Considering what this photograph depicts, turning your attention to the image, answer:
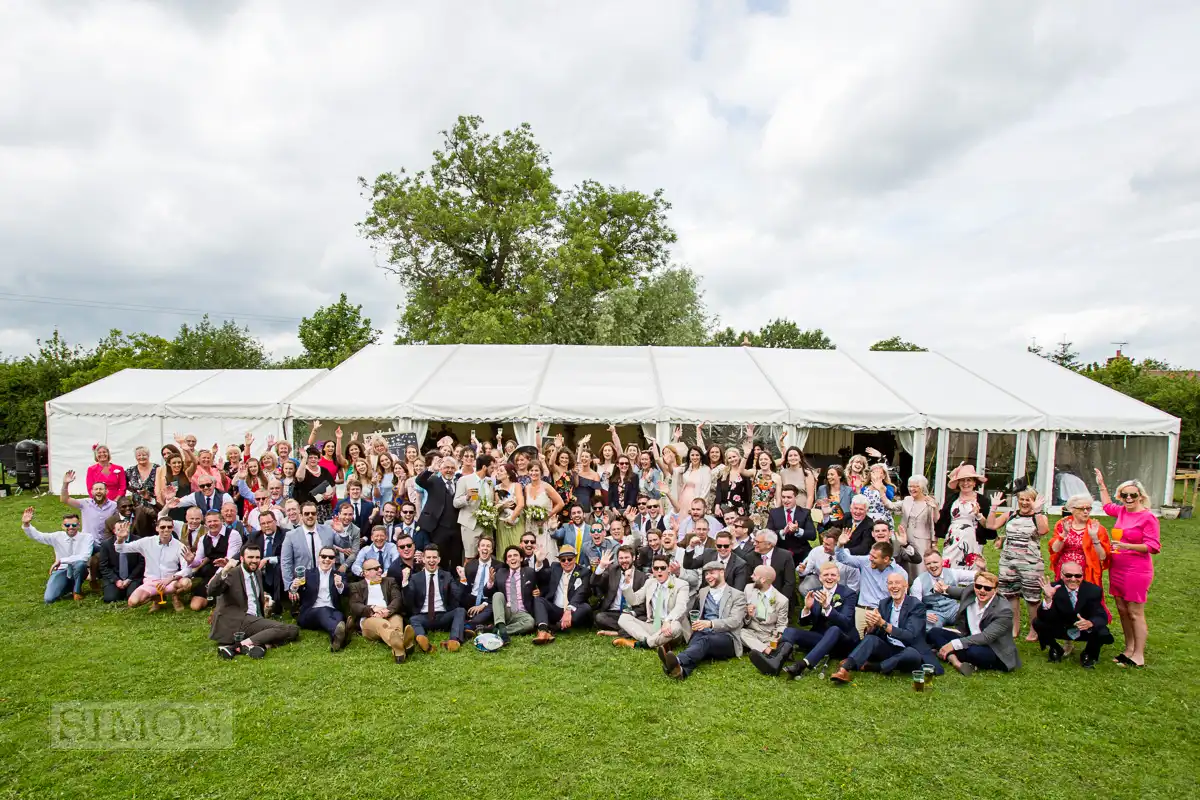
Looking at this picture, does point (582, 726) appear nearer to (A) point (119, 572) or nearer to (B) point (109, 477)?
(A) point (119, 572)

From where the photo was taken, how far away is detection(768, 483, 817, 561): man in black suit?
20.5ft

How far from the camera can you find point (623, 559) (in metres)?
5.79

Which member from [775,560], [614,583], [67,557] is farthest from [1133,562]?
[67,557]

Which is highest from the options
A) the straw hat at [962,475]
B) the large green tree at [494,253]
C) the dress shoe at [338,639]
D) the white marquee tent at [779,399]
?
the large green tree at [494,253]

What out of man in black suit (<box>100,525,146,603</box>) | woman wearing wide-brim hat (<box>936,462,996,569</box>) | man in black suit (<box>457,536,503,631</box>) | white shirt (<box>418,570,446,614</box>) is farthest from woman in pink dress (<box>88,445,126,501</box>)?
woman wearing wide-brim hat (<box>936,462,996,569</box>)

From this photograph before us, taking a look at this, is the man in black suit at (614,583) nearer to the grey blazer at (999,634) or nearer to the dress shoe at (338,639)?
the dress shoe at (338,639)

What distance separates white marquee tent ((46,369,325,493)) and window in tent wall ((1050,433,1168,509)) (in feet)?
48.8

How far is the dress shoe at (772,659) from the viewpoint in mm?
4895

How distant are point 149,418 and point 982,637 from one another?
14.4m

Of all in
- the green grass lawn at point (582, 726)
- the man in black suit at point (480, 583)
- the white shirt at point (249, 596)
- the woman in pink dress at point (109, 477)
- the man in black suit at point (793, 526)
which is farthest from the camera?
the woman in pink dress at point (109, 477)

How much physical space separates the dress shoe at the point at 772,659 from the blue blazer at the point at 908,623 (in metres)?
0.68

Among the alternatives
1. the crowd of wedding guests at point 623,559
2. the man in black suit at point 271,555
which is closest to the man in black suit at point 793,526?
the crowd of wedding guests at point 623,559

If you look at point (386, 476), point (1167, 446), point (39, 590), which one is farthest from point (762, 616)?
point (1167, 446)

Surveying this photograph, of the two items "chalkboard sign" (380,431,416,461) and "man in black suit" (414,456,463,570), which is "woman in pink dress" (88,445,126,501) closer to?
"man in black suit" (414,456,463,570)
